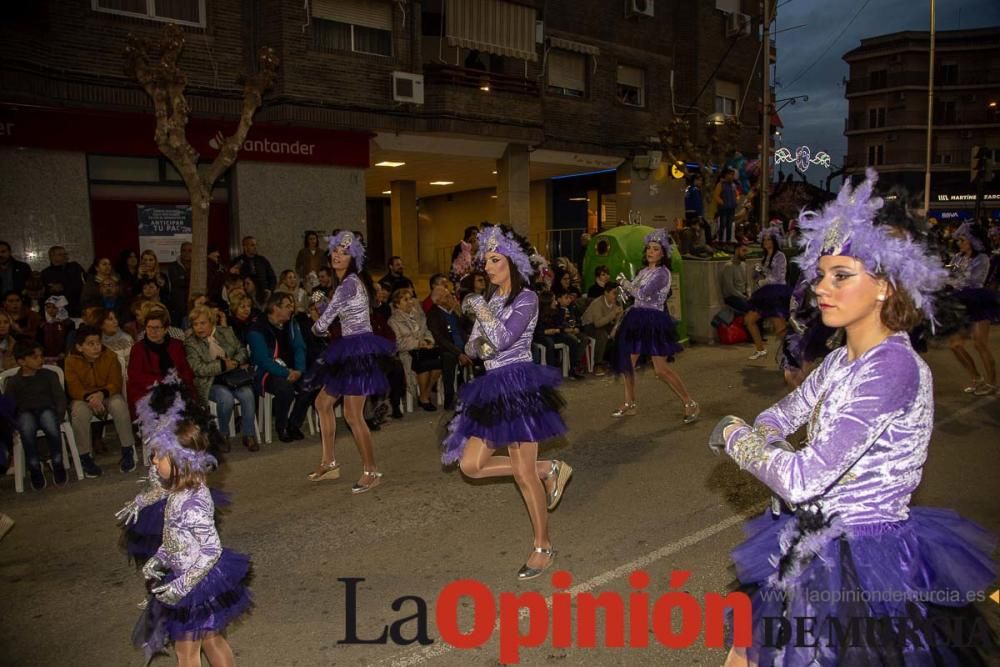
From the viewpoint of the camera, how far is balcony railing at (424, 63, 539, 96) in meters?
16.8

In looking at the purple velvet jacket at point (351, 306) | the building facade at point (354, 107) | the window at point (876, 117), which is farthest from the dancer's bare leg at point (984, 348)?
the window at point (876, 117)

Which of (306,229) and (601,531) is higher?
(306,229)

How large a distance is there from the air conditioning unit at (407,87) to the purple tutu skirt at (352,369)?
10.7 meters

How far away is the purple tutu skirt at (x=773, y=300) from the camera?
37.9ft

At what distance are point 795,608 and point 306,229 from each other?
14136 mm

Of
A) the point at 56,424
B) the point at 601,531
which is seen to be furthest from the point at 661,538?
the point at 56,424

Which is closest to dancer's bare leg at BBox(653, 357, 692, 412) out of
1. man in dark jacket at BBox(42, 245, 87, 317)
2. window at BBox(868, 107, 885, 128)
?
man in dark jacket at BBox(42, 245, 87, 317)

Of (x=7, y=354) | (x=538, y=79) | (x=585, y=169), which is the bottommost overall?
(x=7, y=354)

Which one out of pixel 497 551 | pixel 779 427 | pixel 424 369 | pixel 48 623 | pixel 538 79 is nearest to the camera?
pixel 779 427

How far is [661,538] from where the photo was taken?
5215mm

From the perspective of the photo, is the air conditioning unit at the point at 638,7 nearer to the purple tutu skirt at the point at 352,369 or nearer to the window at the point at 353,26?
the window at the point at 353,26

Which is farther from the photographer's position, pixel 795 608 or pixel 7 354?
pixel 7 354

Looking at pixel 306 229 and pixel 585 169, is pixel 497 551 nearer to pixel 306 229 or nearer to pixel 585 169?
pixel 306 229

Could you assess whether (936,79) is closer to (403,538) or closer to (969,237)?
(969,237)
